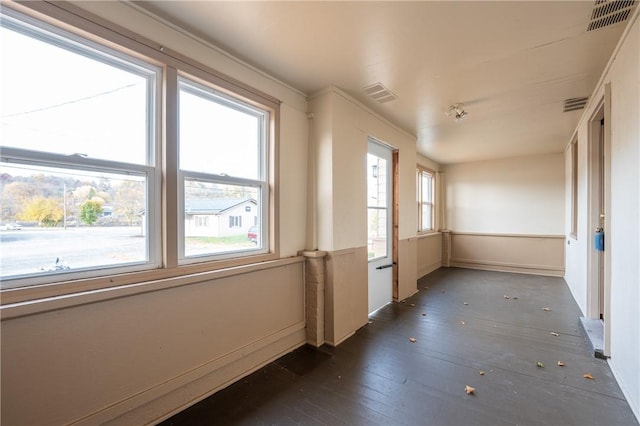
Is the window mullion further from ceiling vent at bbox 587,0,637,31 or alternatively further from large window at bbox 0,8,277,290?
ceiling vent at bbox 587,0,637,31

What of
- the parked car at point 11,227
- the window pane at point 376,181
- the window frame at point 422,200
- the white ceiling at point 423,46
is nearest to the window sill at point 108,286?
the parked car at point 11,227

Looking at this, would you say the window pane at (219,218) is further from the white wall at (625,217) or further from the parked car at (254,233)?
the white wall at (625,217)

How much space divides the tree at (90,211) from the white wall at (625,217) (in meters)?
3.44

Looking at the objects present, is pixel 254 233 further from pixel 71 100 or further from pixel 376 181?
pixel 376 181

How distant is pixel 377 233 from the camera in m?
4.00

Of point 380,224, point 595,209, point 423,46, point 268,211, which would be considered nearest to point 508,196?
point 595,209

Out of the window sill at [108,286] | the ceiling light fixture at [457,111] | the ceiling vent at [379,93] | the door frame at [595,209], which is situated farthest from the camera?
the ceiling light fixture at [457,111]

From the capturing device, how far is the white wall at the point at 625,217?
1.80 m

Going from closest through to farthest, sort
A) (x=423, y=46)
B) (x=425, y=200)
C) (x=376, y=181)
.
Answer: (x=423, y=46), (x=376, y=181), (x=425, y=200)

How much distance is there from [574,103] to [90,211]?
493 cm

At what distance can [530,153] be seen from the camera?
6.03 m

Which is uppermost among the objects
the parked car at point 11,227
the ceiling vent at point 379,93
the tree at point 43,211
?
the ceiling vent at point 379,93

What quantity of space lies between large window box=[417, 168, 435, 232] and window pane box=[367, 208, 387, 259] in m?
2.48

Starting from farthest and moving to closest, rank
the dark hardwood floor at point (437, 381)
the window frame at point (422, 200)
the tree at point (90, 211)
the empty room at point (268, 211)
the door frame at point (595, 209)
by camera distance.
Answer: the window frame at point (422, 200) → the door frame at point (595, 209) → the dark hardwood floor at point (437, 381) → the tree at point (90, 211) → the empty room at point (268, 211)
